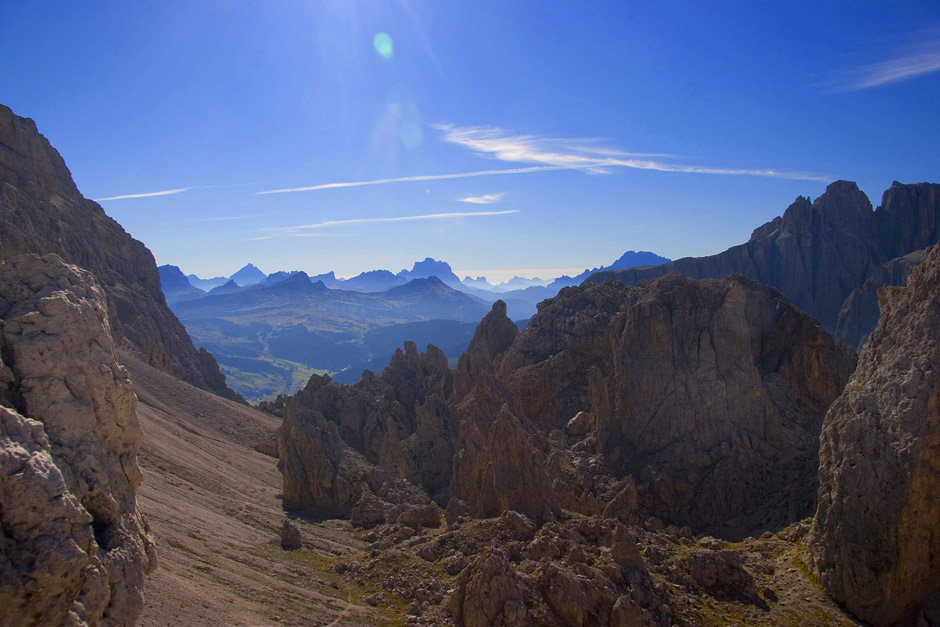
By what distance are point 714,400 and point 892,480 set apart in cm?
3260

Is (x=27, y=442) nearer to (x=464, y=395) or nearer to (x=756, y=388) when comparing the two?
(x=756, y=388)

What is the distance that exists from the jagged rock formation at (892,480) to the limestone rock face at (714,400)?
57.0 feet

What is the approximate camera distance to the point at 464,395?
338ft

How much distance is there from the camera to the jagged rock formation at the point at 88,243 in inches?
3817

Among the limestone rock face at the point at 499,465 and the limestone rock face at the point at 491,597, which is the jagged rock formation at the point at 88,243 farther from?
the limestone rock face at the point at 491,597

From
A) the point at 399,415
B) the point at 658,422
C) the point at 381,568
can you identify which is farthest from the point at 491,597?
the point at 399,415

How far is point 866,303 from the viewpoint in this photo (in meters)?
176

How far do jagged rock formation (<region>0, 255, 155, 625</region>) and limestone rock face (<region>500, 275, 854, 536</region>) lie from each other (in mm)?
55809

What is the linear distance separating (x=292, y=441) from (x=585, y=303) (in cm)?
5298

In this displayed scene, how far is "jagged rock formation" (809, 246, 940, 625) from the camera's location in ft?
126

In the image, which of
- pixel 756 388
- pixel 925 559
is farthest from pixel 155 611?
pixel 756 388

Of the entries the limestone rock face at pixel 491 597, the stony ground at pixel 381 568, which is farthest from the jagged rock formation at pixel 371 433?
the limestone rock face at pixel 491 597

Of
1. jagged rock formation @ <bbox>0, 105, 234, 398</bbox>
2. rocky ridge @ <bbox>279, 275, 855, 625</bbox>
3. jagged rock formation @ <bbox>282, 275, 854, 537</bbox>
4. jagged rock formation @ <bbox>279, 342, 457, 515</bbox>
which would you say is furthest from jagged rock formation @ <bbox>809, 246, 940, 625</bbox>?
jagged rock formation @ <bbox>0, 105, 234, 398</bbox>

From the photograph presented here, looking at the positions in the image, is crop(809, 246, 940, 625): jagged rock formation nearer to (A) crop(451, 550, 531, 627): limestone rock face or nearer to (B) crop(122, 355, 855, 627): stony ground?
(B) crop(122, 355, 855, 627): stony ground
